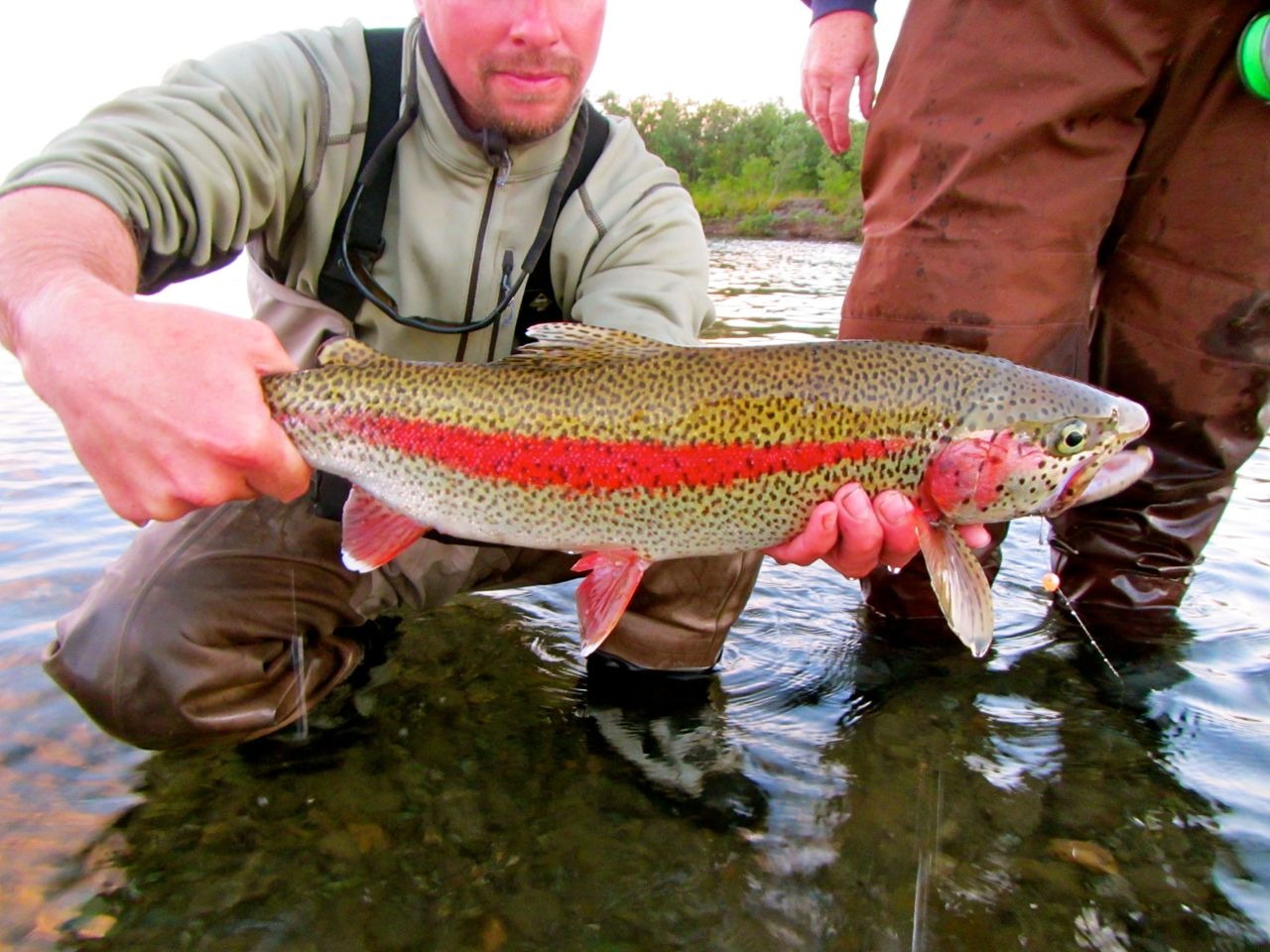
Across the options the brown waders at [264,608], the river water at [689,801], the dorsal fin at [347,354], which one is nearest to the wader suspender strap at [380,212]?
the brown waders at [264,608]

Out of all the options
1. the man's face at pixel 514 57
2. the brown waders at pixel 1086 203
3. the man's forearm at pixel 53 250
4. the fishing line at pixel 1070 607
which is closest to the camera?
the man's forearm at pixel 53 250

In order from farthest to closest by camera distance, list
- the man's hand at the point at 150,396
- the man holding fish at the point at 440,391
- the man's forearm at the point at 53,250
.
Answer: the man holding fish at the point at 440,391, the man's forearm at the point at 53,250, the man's hand at the point at 150,396

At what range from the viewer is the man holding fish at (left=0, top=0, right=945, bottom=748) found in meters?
2.01

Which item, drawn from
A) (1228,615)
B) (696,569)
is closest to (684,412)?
(696,569)

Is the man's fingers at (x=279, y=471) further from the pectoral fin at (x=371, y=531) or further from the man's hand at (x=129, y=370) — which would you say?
the pectoral fin at (x=371, y=531)

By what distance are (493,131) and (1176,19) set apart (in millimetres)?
2048

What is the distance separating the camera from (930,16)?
9.82 ft

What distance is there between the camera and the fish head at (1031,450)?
2.55 meters

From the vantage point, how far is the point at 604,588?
8.61ft

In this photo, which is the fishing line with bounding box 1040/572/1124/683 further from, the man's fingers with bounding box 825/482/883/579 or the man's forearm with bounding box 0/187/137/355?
the man's forearm with bounding box 0/187/137/355

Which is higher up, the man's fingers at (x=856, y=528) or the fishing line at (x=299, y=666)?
the man's fingers at (x=856, y=528)

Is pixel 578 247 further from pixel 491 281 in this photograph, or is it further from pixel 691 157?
pixel 691 157

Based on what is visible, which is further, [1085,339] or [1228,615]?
[1228,615]

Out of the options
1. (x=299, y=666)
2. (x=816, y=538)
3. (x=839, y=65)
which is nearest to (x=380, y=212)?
(x=299, y=666)
